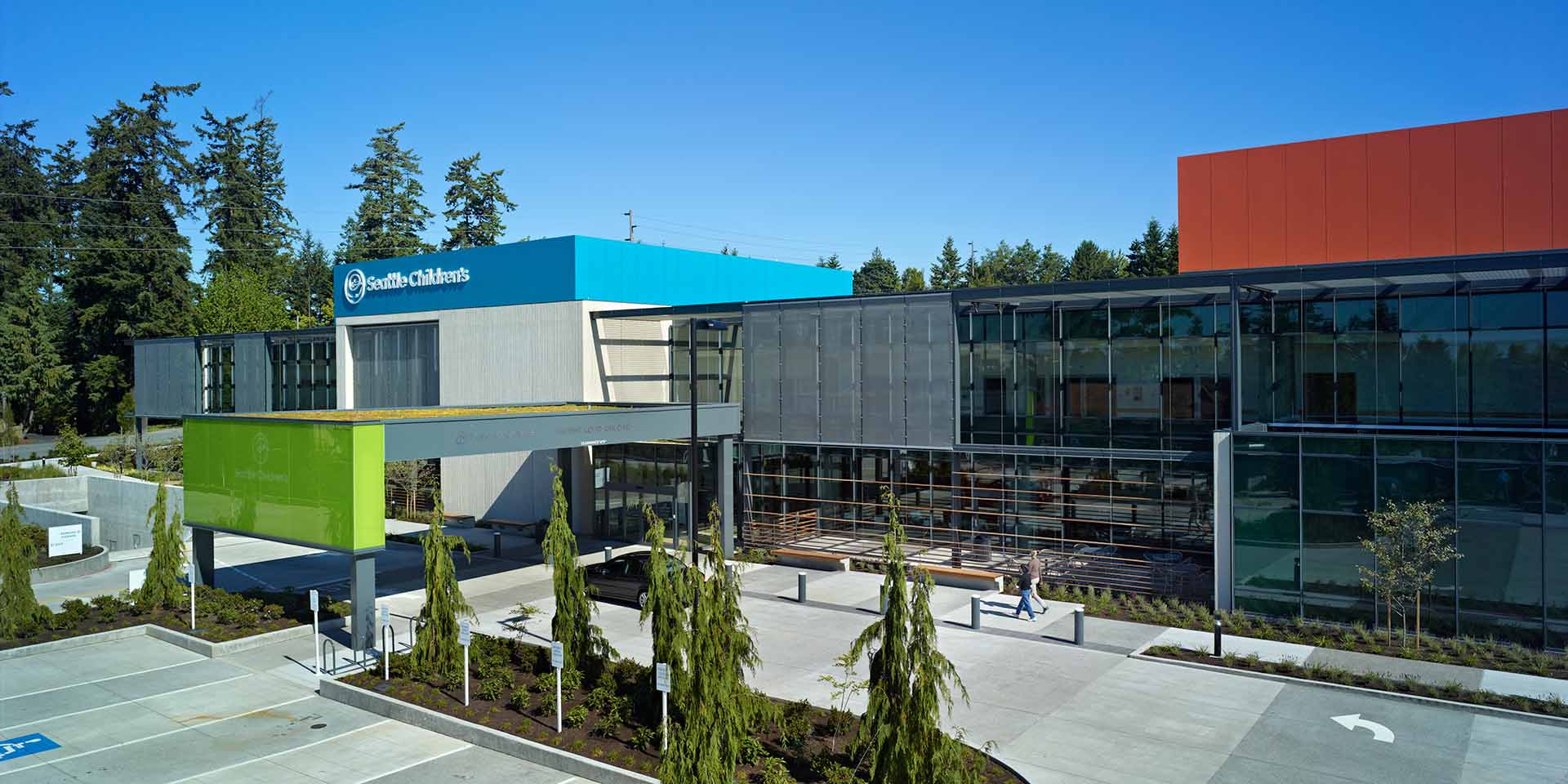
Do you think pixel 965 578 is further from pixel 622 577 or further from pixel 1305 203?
pixel 1305 203

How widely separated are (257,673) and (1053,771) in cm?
1536

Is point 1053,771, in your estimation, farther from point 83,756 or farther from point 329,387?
point 329,387

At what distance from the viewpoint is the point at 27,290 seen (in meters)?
77.1

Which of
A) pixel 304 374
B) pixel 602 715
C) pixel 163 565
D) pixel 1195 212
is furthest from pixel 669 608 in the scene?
pixel 304 374

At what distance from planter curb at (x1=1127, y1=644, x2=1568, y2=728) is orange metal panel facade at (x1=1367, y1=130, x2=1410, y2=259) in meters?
16.7

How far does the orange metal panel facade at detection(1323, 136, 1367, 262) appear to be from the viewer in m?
30.3

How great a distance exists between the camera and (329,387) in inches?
1853

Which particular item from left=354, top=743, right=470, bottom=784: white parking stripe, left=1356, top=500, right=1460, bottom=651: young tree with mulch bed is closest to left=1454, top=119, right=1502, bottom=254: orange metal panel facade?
left=1356, top=500, right=1460, bottom=651: young tree with mulch bed

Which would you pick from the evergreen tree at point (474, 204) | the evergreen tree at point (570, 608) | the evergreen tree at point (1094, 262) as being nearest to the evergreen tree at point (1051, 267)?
the evergreen tree at point (1094, 262)

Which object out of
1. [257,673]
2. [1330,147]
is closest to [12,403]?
[257,673]

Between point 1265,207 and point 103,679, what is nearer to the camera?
point 103,679

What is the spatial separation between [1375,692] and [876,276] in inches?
3544

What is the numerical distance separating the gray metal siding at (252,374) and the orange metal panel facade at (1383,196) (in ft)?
136

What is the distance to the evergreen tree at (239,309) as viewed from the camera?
68250 mm
